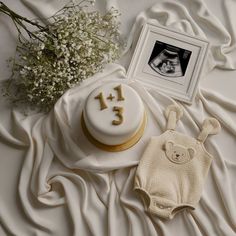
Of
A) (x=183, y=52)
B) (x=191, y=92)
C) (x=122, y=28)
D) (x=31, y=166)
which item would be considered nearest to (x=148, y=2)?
(x=122, y=28)

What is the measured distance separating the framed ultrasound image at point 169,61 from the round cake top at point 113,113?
0.50 ft

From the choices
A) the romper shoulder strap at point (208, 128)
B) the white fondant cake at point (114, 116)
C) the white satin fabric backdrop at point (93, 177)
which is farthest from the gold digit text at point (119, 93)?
the romper shoulder strap at point (208, 128)

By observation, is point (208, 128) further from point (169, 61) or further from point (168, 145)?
point (169, 61)

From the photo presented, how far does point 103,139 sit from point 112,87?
0.52 feet

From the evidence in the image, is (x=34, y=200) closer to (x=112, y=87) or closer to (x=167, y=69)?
(x=112, y=87)

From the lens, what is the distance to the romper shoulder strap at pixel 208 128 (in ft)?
4.13

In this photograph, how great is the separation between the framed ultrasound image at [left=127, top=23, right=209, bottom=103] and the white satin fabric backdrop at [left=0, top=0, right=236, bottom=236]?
0.04 meters

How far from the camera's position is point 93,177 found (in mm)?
1219

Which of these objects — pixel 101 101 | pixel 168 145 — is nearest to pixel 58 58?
pixel 101 101

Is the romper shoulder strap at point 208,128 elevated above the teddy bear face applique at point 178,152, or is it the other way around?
the romper shoulder strap at point 208,128

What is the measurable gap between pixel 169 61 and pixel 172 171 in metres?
0.39

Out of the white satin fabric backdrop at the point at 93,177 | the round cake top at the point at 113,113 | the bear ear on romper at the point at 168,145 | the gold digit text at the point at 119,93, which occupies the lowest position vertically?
the white satin fabric backdrop at the point at 93,177

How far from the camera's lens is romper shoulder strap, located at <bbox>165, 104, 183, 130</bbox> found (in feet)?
4.18

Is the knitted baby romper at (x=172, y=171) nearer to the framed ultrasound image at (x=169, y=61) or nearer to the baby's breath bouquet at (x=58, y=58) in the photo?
the framed ultrasound image at (x=169, y=61)
